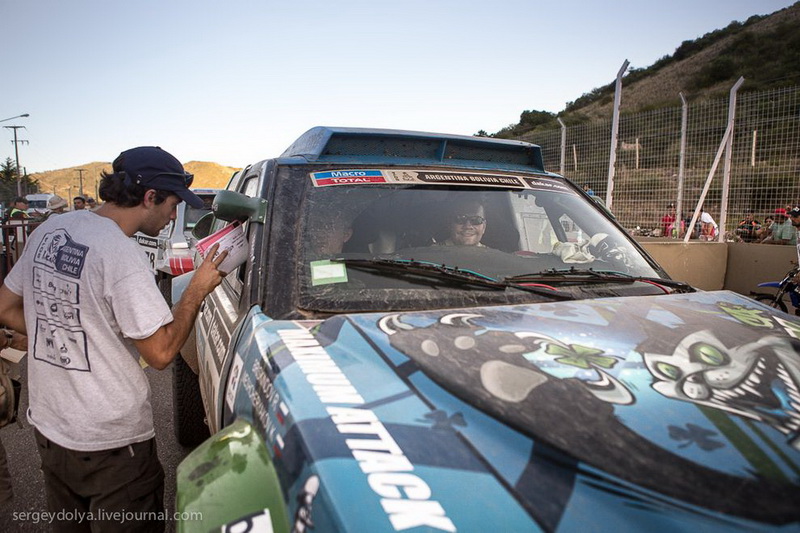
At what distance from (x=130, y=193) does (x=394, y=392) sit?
1330 millimetres

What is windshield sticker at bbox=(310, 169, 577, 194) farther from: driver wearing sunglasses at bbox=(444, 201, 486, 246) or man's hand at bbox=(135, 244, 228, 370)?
man's hand at bbox=(135, 244, 228, 370)

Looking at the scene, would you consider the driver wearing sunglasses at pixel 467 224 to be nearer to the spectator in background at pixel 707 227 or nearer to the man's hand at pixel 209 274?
the man's hand at pixel 209 274

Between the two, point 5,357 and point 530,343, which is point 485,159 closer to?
point 530,343

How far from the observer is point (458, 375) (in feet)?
4.01

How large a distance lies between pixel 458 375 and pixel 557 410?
9.3 inches

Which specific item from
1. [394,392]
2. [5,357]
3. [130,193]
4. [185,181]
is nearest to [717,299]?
[394,392]

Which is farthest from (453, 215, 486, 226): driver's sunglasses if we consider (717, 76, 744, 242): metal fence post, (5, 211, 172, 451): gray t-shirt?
(717, 76, 744, 242): metal fence post

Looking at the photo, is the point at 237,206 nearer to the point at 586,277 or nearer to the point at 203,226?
the point at 586,277

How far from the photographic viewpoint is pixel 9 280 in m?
1.97

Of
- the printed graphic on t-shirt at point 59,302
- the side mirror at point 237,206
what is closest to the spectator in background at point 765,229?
the side mirror at point 237,206

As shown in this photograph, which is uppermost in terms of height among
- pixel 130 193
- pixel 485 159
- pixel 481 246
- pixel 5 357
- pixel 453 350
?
pixel 485 159

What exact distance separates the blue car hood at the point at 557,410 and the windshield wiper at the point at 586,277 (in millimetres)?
437

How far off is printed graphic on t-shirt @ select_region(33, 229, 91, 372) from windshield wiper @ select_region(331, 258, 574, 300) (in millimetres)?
886

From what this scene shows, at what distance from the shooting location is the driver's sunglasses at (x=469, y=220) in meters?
2.34
